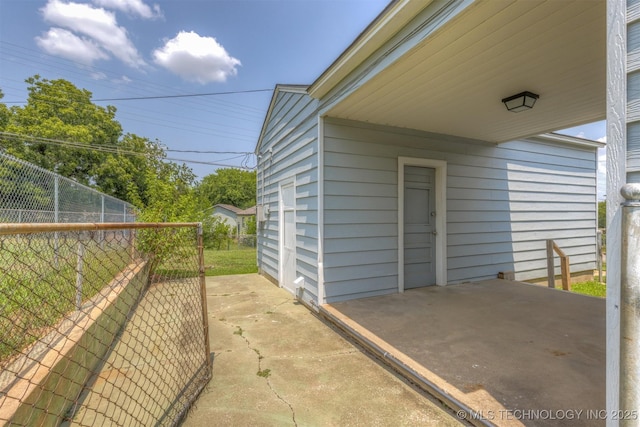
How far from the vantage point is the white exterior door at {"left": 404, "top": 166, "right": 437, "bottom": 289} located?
4.28 meters

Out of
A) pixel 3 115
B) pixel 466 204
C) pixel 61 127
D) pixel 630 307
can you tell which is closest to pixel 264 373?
pixel 630 307

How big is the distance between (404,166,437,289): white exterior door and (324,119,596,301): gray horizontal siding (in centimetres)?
28

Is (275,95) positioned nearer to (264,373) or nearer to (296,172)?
(296,172)

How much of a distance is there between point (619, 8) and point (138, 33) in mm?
12136

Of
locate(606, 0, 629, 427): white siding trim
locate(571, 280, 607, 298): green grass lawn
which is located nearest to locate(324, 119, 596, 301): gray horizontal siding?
locate(571, 280, 607, 298): green grass lawn

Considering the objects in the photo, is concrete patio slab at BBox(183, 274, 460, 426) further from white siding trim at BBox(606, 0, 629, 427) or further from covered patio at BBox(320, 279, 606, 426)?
white siding trim at BBox(606, 0, 629, 427)

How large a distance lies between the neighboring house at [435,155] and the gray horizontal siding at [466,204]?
21mm

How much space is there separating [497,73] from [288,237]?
3.51m

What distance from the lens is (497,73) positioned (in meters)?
2.53

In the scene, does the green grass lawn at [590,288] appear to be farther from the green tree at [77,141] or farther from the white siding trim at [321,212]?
the green tree at [77,141]

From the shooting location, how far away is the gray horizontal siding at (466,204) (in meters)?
3.71

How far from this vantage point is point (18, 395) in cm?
129

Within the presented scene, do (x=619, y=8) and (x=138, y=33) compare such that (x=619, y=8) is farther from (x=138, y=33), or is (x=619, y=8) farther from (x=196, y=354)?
(x=138, y=33)

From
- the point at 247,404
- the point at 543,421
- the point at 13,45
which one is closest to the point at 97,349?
the point at 247,404
